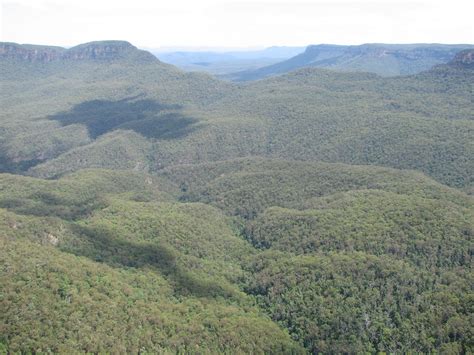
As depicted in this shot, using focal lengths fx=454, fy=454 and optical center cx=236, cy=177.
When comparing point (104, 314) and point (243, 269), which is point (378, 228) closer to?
point (243, 269)

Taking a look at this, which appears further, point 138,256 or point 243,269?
point 243,269

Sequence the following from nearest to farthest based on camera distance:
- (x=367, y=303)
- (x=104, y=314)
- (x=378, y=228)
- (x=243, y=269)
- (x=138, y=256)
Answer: (x=104, y=314), (x=367, y=303), (x=138, y=256), (x=378, y=228), (x=243, y=269)

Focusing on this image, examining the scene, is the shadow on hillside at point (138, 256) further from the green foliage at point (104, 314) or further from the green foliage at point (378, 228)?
the green foliage at point (378, 228)

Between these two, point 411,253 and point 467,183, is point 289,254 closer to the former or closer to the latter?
point 411,253

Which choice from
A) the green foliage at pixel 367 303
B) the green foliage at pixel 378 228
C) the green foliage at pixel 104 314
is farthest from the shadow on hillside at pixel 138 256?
the green foliage at pixel 378 228

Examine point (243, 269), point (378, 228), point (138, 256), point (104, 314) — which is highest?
point (104, 314)

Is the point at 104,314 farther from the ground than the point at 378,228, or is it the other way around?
the point at 104,314

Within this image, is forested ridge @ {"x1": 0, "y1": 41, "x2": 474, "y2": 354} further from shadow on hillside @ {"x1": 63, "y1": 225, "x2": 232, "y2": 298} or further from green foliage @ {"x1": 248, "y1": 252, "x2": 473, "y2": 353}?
shadow on hillside @ {"x1": 63, "y1": 225, "x2": 232, "y2": 298}

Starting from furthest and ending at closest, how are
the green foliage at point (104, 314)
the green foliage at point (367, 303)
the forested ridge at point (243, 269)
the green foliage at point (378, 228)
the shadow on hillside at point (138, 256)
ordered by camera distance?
the green foliage at point (378, 228), the shadow on hillside at point (138, 256), the green foliage at point (367, 303), the forested ridge at point (243, 269), the green foliage at point (104, 314)

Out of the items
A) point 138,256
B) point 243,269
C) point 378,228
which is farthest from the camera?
point 243,269

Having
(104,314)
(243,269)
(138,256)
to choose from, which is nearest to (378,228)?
(243,269)
